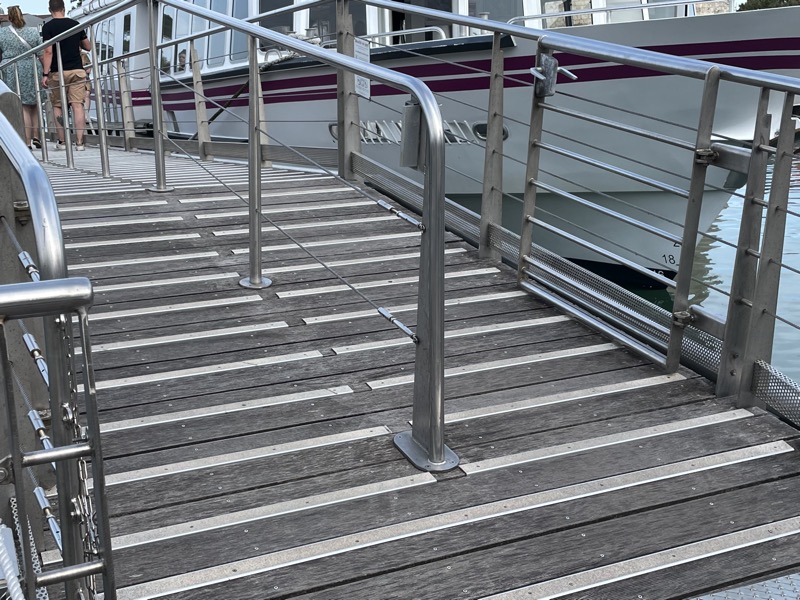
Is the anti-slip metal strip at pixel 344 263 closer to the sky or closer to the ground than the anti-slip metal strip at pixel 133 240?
closer to the ground

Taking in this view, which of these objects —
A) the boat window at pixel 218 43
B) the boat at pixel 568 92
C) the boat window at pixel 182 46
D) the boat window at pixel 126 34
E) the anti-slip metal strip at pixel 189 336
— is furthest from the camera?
the boat window at pixel 126 34

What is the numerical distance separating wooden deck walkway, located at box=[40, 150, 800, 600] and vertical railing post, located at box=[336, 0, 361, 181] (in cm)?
135

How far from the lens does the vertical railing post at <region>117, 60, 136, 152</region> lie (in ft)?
28.7

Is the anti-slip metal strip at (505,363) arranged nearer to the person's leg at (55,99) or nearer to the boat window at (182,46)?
the person's leg at (55,99)

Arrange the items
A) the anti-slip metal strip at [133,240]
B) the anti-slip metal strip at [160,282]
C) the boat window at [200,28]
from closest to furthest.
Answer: the anti-slip metal strip at [160,282] → the anti-slip metal strip at [133,240] → the boat window at [200,28]

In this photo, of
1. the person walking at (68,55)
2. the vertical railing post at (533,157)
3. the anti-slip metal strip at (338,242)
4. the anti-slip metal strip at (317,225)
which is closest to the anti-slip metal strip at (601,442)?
the vertical railing post at (533,157)

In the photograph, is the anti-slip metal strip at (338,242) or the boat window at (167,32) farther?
the boat window at (167,32)

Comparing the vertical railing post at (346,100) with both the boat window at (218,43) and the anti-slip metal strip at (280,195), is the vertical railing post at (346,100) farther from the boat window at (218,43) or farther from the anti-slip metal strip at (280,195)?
the boat window at (218,43)

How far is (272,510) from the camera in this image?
8.10 feet

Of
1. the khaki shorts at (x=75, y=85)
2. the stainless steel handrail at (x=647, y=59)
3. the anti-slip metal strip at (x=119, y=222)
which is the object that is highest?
the stainless steel handrail at (x=647, y=59)

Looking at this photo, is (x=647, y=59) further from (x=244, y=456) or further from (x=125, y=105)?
(x=125, y=105)

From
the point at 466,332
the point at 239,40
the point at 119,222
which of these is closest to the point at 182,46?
the point at 239,40

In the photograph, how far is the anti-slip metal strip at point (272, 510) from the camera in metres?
2.34

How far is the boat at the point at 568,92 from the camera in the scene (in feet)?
23.1
